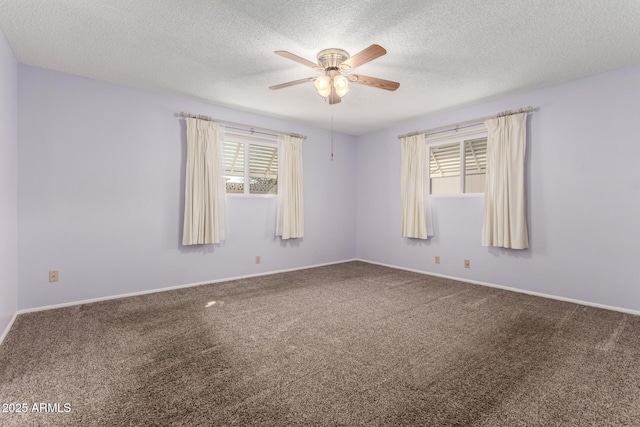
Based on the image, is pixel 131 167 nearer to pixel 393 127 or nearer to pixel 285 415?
pixel 285 415

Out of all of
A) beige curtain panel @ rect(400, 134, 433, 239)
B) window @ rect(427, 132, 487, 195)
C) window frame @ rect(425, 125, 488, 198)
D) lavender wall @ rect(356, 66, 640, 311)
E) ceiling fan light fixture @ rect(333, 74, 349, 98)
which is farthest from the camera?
beige curtain panel @ rect(400, 134, 433, 239)

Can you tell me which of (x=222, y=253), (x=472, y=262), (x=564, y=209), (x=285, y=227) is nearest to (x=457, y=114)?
(x=564, y=209)

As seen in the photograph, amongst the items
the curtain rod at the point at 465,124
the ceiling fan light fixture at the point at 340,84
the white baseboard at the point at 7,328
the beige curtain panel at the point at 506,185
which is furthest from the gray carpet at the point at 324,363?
the curtain rod at the point at 465,124

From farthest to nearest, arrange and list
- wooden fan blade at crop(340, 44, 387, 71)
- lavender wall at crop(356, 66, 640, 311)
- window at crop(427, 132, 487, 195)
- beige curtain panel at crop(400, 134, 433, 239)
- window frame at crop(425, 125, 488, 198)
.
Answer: beige curtain panel at crop(400, 134, 433, 239), window at crop(427, 132, 487, 195), window frame at crop(425, 125, 488, 198), lavender wall at crop(356, 66, 640, 311), wooden fan blade at crop(340, 44, 387, 71)

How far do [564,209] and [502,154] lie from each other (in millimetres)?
959

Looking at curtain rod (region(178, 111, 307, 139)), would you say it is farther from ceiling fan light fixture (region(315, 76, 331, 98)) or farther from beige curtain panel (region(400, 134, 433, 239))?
ceiling fan light fixture (region(315, 76, 331, 98))

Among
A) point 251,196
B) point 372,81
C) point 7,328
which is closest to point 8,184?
point 7,328

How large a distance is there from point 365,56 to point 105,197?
3.24 meters

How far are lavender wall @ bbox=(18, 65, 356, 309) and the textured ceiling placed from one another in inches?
12.2

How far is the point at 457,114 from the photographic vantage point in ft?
14.7

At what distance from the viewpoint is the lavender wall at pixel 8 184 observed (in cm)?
248

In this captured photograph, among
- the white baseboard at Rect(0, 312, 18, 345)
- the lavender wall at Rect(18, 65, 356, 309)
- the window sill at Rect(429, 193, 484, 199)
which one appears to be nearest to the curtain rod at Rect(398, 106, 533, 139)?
the window sill at Rect(429, 193, 484, 199)

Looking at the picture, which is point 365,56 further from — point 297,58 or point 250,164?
point 250,164

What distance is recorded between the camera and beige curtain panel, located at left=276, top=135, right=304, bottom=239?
4902mm
